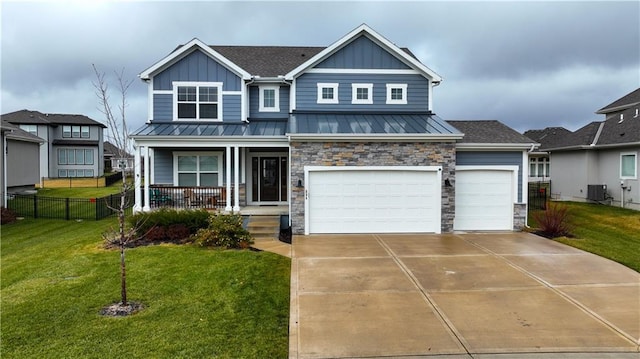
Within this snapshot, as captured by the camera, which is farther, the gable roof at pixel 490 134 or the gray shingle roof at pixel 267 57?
the gray shingle roof at pixel 267 57

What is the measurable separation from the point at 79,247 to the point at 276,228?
571 centimetres

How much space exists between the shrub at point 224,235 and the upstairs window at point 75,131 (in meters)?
37.7

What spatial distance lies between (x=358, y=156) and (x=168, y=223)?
21.2ft

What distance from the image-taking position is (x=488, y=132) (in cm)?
1433

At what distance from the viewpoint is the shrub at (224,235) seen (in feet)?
33.8

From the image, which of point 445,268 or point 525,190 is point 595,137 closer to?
point 525,190

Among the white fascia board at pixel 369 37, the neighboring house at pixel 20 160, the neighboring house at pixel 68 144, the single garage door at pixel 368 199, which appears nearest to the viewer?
the single garage door at pixel 368 199

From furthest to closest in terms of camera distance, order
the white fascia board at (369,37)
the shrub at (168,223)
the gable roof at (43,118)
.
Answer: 1. the gable roof at (43,118)
2. the white fascia board at (369,37)
3. the shrub at (168,223)

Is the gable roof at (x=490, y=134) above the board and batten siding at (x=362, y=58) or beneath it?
beneath

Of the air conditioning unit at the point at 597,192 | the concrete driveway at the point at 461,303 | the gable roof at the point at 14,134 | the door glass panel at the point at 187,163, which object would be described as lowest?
the concrete driveway at the point at 461,303

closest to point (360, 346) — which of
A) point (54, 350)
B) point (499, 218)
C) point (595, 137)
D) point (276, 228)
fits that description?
point (54, 350)

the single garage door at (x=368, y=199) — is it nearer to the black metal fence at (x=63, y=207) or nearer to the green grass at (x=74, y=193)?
the black metal fence at (x=63, y=207)

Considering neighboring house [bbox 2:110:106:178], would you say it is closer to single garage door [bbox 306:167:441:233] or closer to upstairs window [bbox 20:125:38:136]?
upstairs window [bbox 20:125:38:136]

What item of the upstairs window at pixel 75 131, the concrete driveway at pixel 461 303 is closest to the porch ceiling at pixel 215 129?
the concrete driveway at pixel 461 303
